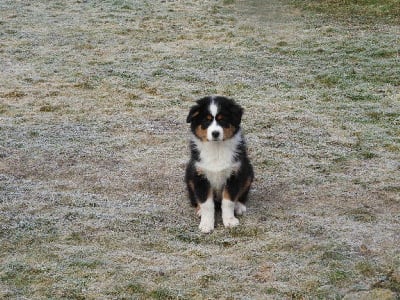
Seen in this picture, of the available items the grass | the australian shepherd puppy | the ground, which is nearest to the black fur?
the australian shepherd puppy

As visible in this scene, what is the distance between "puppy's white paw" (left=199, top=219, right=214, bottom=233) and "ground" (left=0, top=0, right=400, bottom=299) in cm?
5

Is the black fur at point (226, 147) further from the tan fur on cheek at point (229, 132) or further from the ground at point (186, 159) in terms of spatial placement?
the ground at point (186, 159)

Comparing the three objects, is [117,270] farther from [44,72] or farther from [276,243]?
[44,72]

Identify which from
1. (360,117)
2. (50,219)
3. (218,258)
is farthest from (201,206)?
(360,117)

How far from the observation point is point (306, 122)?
28.9ft

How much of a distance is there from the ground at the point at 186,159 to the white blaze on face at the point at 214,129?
87cm

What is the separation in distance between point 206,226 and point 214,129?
35.4 inches

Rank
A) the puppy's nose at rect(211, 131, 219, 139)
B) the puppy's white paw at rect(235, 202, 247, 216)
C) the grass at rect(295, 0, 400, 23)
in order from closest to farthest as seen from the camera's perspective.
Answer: the puppy's nose at rect(211, 131, 219, 139)
the puppy's white paw at rect(235, 202, 247, 216)
the grass at rect(295, 0, 400, 23)

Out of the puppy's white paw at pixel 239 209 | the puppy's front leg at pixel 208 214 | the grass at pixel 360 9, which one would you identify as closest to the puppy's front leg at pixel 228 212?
the puppy's front leg at pixel 208 214

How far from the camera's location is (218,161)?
5.63 meters

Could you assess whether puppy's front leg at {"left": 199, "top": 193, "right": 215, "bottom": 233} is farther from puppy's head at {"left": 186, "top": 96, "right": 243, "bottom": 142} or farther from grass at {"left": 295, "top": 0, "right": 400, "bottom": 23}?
grass at {"left": 295, "top": 0, "right": 400, "bottom": 23}

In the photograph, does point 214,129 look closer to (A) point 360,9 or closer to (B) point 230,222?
(B) point 230,222

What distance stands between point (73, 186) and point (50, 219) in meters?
0.92

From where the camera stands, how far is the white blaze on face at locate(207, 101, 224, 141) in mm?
5555
